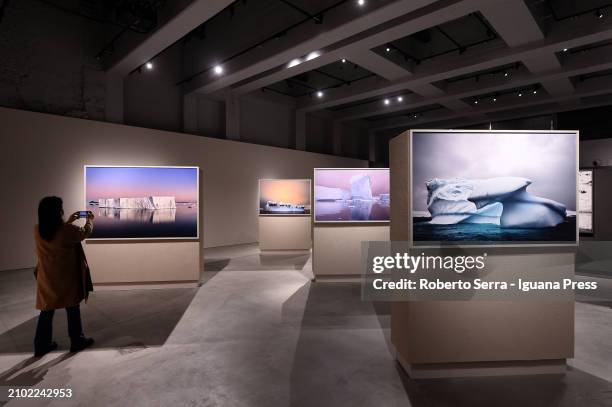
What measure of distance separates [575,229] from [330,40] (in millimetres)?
5767

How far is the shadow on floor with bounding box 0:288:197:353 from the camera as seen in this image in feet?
12.0

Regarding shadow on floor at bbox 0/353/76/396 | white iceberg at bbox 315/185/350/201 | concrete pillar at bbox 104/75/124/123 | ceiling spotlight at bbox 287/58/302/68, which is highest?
ceiling spotlight at bbox 287/58/302/68

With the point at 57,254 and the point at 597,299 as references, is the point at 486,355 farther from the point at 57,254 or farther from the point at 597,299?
the point at 57,254

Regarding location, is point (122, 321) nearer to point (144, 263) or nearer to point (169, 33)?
point (144, 263)

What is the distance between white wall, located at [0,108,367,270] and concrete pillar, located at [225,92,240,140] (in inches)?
19.0

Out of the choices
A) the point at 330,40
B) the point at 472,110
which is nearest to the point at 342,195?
the point at 330,40

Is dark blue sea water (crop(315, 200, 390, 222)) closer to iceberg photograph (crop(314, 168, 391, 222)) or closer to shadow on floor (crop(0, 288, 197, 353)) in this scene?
iceberg photograph (crop(314, 168, 391, 222))

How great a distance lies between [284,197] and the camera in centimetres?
1000

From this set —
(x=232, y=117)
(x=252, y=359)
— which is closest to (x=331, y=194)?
(x=252, y=359)

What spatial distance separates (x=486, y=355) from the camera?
287cm

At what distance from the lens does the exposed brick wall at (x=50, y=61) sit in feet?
24.0

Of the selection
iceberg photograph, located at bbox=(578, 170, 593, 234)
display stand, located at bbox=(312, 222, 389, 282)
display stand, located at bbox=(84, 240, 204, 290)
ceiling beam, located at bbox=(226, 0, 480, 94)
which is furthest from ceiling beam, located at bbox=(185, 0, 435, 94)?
display stand, located at bbox=(84, 240, 204, 290)

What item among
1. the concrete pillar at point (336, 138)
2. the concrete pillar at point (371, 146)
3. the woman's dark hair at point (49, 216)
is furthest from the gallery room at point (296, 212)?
the concrete pillar at point (371, 146)

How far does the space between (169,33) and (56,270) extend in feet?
17.6
